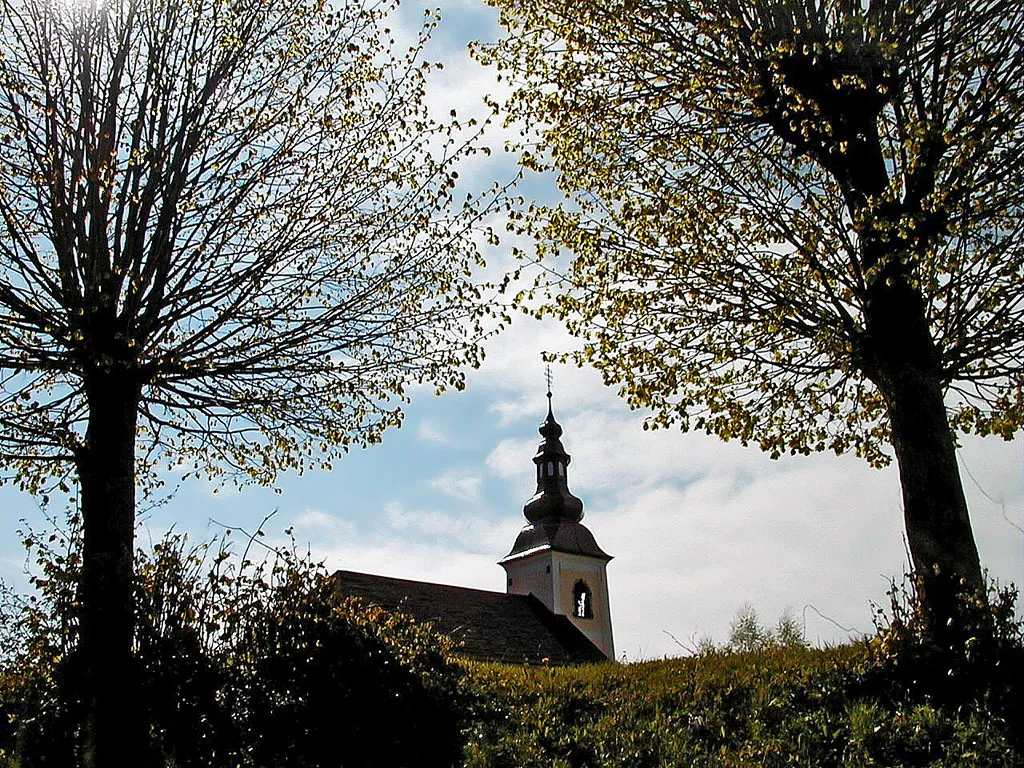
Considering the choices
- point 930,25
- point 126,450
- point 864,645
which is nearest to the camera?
point 864,645

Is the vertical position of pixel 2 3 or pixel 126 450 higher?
pixel 2 3

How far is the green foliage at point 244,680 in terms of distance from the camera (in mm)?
6566

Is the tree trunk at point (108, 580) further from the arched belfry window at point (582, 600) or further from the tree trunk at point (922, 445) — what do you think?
the arched belfry window at point (582, 600)

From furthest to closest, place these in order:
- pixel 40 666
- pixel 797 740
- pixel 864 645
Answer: pixel 864 645 → pixel 40 666 → pixel 797 740

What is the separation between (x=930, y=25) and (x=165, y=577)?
335 inches

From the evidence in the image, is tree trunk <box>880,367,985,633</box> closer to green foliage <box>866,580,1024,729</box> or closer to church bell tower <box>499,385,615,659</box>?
green foliage <box>866,580,1024,729</box>

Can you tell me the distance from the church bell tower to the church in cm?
5

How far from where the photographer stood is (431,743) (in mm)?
7008

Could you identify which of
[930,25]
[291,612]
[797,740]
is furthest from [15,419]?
[930,25]

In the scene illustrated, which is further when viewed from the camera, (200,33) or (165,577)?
(200,33)

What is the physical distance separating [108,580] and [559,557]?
4252 cm

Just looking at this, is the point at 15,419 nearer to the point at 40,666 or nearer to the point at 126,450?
the point at 126,450

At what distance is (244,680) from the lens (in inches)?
269

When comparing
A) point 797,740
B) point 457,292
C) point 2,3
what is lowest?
point 797,740
